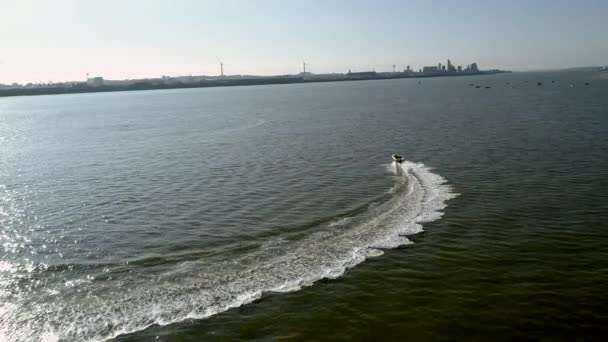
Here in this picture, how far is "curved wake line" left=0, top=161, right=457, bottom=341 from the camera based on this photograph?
18.6m

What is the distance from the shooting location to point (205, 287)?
70.0 ft

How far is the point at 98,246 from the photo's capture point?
1088 inches

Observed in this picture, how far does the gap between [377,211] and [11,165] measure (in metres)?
52.5

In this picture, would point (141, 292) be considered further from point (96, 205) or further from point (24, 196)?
point (24, 196)

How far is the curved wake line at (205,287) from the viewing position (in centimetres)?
1859

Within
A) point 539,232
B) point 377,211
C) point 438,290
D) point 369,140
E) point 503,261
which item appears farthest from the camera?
point 369,140

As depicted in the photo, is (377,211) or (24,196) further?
(24,196)

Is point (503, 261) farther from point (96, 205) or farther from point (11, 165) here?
point (11, 165)

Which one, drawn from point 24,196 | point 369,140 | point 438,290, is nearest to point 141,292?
point 438,290

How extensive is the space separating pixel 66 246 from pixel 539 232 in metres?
28.9

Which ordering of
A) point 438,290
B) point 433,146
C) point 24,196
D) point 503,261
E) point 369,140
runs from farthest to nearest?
1. point 369,140
2. point 433,146
3. point 24,196
4. point 503,261
5. point 438,290

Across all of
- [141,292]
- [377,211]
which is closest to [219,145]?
[377,211]

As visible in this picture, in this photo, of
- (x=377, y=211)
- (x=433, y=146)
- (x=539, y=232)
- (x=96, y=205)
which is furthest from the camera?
(x=433, y=146)

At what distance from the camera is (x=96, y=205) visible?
36.9 metres
